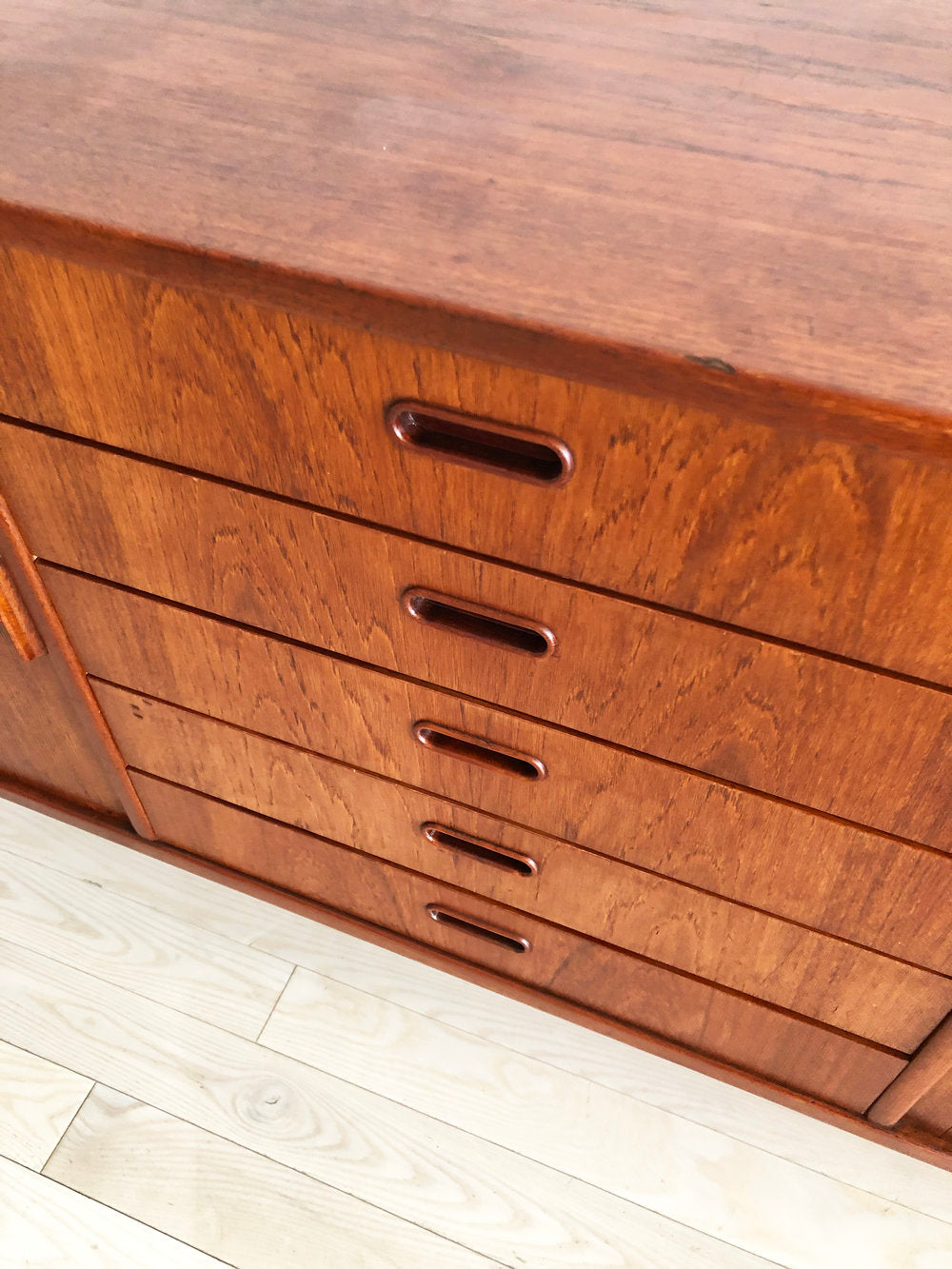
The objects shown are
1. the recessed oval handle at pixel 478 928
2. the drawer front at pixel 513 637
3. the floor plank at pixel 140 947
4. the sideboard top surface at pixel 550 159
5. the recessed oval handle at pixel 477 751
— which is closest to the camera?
the sideboard top surface at pixel 550 159

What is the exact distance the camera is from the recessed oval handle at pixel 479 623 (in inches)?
24.8

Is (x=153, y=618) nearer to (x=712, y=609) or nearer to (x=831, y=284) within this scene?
(x=712, y=609)

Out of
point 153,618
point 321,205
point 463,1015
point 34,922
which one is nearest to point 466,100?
point 321,205

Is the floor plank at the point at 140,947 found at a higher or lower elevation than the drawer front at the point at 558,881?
lower

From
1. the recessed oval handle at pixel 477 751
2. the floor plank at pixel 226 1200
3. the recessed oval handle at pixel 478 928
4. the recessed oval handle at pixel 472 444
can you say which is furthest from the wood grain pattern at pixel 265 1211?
the recessed oval handle at pixel 472 444

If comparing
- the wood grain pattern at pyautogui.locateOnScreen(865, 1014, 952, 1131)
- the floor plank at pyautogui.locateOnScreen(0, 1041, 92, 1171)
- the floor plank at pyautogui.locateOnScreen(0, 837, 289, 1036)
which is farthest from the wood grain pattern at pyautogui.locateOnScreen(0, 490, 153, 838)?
the wood grain pattern at pyautogui.locateOnScreen(865, 1014, 952, 1131)

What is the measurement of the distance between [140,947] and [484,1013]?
40 cm

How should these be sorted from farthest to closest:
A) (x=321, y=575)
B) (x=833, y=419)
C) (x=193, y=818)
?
(x=193, y=818) < (x=321, y=575) < (x=833, y=419)

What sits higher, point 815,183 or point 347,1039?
point 815,183

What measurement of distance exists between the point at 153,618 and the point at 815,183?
0.57 metres

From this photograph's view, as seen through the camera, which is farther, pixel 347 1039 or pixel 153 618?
pixel 347 1039

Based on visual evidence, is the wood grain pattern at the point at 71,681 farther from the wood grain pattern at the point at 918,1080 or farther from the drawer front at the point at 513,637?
the wood grain pattern at the point at 918,1080

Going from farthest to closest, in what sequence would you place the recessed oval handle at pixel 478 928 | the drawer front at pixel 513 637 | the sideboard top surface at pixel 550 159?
1. the recessed oval handle at pixel 478 928
2. the drawer front at pixel 513 637
3. the sideboard top surface at pixel 550 159

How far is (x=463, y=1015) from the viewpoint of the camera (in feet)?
3.49
